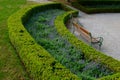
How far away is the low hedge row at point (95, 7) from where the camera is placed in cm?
2303

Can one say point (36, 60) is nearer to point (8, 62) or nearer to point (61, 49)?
point (8, 62)

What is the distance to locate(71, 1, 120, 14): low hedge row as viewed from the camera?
23031 mm

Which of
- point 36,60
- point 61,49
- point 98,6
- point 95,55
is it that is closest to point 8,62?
point 36,60

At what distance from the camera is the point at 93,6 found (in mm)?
24953

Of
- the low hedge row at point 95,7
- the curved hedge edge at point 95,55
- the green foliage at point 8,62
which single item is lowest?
the low hedge row at point 95,7

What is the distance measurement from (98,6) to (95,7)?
489 mm

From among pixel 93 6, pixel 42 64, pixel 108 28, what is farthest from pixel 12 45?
pixel 93 6

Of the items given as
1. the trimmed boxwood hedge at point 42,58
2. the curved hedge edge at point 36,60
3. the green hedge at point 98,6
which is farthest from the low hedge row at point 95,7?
the curved hedge edge at point 36,60

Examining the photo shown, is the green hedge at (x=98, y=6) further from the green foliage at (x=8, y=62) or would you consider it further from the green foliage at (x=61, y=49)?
the green foliage at (x=8, y=62)

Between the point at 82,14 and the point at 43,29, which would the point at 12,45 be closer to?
the point at 43,29

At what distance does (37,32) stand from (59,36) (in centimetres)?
132

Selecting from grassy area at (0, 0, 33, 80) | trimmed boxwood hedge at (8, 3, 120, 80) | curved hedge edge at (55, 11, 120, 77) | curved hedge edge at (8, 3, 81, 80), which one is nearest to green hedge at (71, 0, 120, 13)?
trimmed boxwood hedge at (8, 3, 120, 80)

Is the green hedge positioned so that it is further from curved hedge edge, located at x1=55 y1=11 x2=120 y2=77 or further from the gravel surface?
curved hedge edge, located at x1=55 y1=11 x2=120 y2=77

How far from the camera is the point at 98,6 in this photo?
2505cm
